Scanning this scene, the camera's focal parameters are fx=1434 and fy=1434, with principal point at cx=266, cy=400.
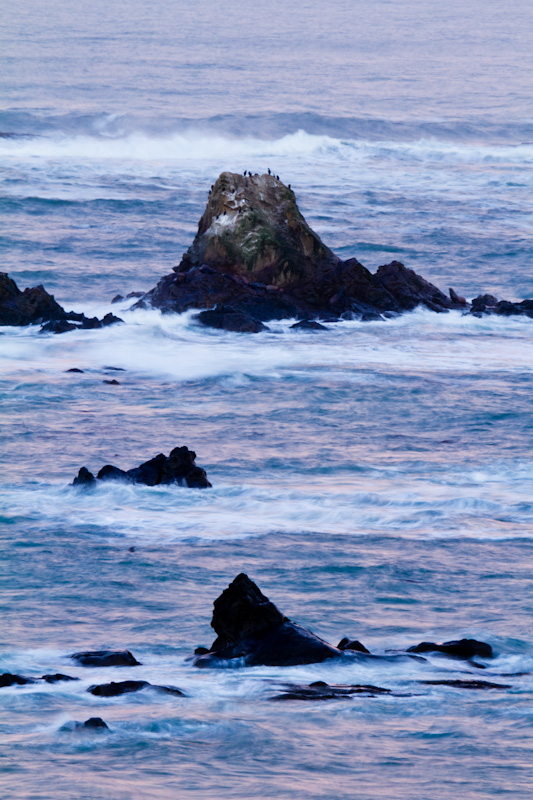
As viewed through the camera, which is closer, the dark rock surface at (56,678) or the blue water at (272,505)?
the blue water at (272,505)

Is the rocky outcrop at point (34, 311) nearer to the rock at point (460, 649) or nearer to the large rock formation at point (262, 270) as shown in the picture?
the large rock formation at point (262, 270)

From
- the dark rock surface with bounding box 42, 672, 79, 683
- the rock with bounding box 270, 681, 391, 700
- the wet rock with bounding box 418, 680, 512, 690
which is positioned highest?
the wet rock with bounding box 418, 680, 512, 690

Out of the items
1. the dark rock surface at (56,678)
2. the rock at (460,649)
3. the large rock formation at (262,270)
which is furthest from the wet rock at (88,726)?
the large rock formation at (262,270)

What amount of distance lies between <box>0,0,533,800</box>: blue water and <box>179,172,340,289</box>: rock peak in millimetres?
1149

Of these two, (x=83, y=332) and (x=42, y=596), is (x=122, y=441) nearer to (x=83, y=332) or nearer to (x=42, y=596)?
(x=42, y=596)

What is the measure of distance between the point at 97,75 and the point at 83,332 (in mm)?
62100

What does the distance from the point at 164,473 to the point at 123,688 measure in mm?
5755

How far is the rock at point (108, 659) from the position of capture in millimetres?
9914

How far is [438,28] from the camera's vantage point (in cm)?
11238

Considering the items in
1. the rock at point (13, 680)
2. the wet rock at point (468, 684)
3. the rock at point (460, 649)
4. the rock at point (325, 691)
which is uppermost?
the rock at point (460, 649)

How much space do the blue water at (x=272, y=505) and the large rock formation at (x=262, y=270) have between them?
615mm

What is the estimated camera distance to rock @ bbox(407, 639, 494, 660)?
1022 centimetres

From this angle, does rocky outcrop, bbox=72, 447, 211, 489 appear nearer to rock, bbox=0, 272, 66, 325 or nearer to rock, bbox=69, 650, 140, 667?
rock, bbox=69, 650, 140, 667

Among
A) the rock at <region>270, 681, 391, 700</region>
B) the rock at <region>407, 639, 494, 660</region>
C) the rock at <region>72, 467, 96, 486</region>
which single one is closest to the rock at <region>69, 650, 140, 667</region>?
the rock at <region>270, 681, 391, 700</region>
